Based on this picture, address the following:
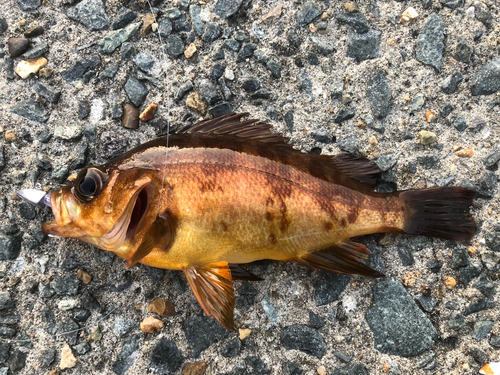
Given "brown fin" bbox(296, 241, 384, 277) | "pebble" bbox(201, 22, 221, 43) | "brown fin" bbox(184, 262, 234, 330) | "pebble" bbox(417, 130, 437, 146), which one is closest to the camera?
"brown fin" bbox(184, 262, 234, 330)

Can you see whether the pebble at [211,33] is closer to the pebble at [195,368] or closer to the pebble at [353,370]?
the pebble at [195,368]

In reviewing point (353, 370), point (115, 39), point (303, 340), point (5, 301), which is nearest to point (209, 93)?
point (115, 39)

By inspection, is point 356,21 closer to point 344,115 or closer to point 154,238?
point 344,115

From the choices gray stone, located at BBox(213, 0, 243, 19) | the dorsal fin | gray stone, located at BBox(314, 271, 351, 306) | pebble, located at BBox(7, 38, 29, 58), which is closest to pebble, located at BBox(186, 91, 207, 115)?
the dorsal fin

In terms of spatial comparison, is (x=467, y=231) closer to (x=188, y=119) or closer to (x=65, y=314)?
(x=188, y=119)

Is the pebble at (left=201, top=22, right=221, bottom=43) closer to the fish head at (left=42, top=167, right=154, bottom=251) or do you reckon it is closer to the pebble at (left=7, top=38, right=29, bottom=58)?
the fish head at (left=42, top=167, right=154, bottom=251)
